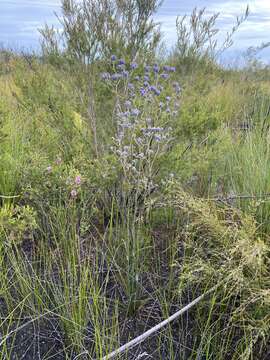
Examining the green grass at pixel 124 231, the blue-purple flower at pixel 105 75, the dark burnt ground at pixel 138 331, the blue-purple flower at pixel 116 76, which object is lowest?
the dark burnt ground at pixel 138 331

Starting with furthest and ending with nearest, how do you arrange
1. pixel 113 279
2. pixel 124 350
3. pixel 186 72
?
pixel 186 72 < pixel 113 279 < pixel 124 350

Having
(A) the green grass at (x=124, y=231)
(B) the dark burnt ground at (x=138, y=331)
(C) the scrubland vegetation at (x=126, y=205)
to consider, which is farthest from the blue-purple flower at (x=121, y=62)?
(B) the dark burnt ground at (x=138, y=331)

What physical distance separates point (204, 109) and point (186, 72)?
1.53 ft

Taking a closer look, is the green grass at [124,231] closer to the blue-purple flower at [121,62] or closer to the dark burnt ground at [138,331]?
the dark burnt ground at [138,331]

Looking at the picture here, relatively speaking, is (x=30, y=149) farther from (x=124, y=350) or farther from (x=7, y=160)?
(x=124, y=350)

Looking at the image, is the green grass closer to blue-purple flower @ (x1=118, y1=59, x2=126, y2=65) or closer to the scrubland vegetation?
the scrubland vegetation

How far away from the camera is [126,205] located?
2.44 metres

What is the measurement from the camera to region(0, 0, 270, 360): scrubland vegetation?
1594mm

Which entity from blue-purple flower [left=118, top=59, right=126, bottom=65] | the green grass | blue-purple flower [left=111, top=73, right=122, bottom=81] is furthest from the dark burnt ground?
blue-purple flower [left=118, top=59, right=126, bottom=65]

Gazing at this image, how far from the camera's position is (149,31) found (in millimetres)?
2576

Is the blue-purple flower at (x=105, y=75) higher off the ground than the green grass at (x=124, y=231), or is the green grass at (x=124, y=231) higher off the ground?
the blue-purple flower at (x=105, y=75)

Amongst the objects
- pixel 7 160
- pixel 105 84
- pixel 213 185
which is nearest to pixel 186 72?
pixel 105 84

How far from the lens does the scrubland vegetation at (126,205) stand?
1594 millimetres

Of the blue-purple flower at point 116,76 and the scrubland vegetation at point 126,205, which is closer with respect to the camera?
the scrubland vegetation at point 126,205
